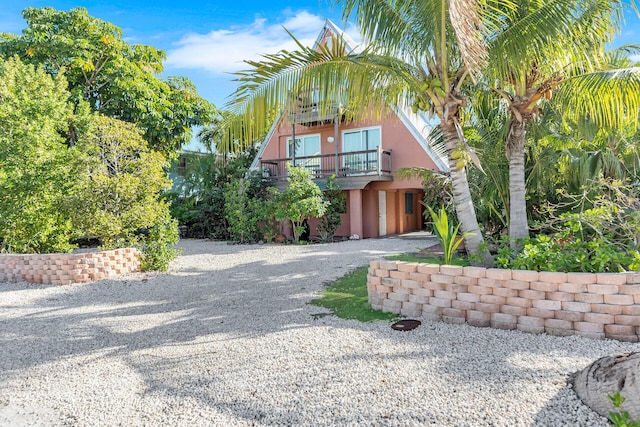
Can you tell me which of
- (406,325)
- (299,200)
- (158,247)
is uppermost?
(299,200)

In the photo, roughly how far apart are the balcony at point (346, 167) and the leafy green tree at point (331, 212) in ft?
1.75

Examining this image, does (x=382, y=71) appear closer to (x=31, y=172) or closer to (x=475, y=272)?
(x=475, y=272)

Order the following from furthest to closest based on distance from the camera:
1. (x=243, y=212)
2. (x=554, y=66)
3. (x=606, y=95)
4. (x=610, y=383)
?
(x=243, y=212)
(x=554, y=66)
(x=606, y=95)
(x=610, y=383)

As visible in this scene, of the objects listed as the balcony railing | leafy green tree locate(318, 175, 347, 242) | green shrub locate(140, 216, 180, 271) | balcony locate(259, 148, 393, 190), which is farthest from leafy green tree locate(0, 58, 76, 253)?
balcony locate(259, 148, 393, 190)

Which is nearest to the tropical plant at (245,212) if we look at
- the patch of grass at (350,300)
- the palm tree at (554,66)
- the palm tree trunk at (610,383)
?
the patch of grass at (350,300)

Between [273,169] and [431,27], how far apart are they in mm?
14768

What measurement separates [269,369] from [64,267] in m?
7.23

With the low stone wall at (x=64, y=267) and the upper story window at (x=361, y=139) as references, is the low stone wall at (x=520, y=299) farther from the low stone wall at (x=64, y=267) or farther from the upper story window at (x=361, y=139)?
the upper story window at (x=361, y=139)

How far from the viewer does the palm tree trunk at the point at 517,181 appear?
7.02 metres

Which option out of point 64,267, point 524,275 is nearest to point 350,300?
point 524,275

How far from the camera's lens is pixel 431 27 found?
5.81 metres

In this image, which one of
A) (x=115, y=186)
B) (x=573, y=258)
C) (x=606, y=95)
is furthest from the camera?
(x=115, y=186)

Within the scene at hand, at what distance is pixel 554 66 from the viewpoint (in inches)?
249

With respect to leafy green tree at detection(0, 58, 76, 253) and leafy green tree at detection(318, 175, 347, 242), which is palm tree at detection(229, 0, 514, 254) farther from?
leafy green tree at detection(318, 175, 347, 242)
